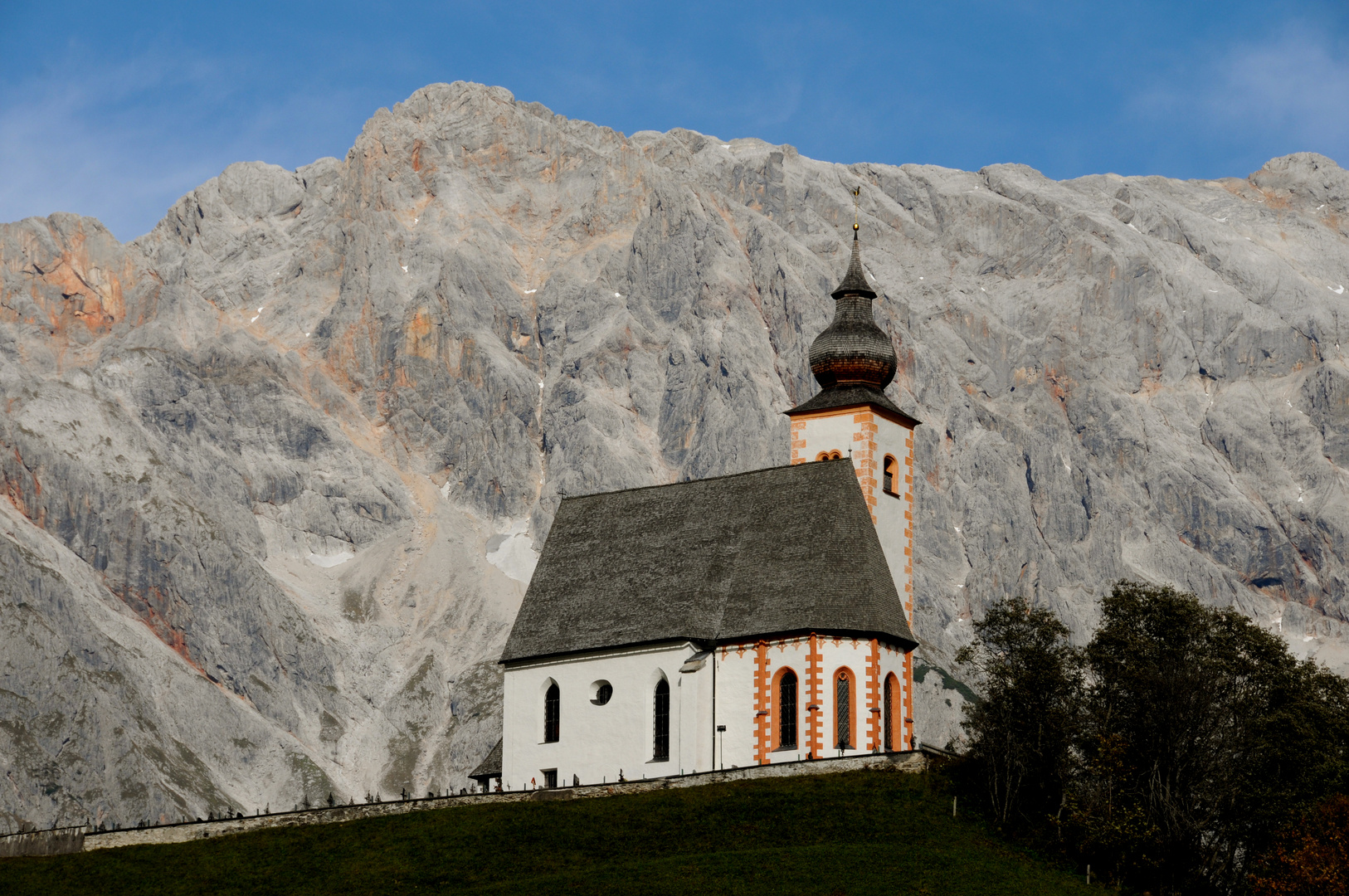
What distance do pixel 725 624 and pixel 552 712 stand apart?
9.14m

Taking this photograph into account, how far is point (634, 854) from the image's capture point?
5647 cm

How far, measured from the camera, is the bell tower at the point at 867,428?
7731 centimetres

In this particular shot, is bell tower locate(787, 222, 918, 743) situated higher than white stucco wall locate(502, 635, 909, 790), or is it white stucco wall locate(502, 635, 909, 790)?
bell tower locate(787, 222, 918, 743)

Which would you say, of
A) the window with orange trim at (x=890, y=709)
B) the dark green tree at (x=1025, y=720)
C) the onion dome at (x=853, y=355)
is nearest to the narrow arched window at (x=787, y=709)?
the window with orange trim at (x=890, y=709)

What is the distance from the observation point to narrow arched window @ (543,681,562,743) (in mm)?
74188

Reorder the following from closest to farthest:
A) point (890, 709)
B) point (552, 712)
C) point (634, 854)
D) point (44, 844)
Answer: point (634, 854) < point (44, 844) < point (890, 709) < point (552, 712)

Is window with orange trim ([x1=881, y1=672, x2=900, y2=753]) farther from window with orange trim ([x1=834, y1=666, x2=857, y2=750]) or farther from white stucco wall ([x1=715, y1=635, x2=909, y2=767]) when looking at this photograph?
window with orange trim ([x1=834, y1=666, x2=857, y2=750])

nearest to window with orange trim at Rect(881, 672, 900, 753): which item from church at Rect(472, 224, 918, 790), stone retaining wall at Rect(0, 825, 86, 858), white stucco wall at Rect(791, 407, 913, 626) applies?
church at Rect(472, 224, 918, 790)

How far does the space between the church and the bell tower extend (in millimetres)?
121

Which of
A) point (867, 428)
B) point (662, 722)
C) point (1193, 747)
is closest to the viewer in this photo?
point (1193, 747)

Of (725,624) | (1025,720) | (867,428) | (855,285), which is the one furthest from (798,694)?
(855,285)

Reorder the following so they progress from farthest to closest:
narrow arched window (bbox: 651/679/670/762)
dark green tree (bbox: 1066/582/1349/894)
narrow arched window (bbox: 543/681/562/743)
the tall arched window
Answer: narrow arched window (bbox: 543/681/562/743) < narrow arched window (bbox: 651/679/670/762) < the tall arched window < dark green tree (bbox: 1066/582/1349/894)

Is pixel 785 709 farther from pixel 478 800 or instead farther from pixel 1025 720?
pixel 478 800

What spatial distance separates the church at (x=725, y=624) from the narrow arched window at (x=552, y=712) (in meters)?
0.08
